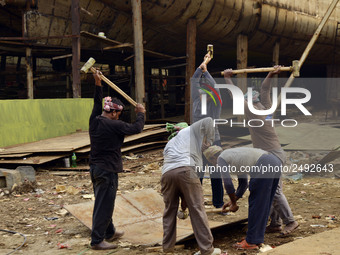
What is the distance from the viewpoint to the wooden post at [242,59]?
49.4 ft

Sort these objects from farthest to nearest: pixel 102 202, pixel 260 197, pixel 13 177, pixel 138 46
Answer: pixel 138 46 < pixel 13 177 < pixel 102 202 < pixel 260 197

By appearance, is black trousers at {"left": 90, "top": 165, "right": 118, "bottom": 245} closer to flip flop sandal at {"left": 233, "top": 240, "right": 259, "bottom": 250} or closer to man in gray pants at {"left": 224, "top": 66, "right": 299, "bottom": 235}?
flip flop sandal at {"left": 233, "top": 240, "right": 259, "bottom": 250}

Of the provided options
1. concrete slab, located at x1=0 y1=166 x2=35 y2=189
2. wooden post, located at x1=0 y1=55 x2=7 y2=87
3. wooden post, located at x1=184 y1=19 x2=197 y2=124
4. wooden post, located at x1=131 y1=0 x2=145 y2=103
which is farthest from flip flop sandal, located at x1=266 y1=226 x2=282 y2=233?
wooden post, located at x1=0 y1=55 x2=7 y2=87

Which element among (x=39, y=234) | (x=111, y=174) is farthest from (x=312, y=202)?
(x=39, y=234)

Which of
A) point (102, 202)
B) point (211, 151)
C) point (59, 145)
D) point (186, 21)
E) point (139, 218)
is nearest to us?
point (102, 202)

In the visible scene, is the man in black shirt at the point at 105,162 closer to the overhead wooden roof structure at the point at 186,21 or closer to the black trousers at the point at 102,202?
the black trousers at the point at 102,202

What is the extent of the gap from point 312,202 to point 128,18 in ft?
29.2

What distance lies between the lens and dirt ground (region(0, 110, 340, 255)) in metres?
5.20

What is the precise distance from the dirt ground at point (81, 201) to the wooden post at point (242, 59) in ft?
17.5

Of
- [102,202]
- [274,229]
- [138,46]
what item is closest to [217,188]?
[274,229]

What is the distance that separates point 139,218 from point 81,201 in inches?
59.8

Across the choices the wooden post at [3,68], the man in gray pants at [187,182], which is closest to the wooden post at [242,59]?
the wooden post at [3,68]

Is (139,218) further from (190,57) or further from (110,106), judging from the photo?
(190,57)

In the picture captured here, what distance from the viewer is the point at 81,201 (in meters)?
7.12
